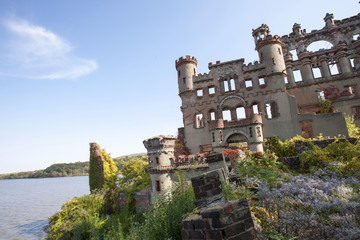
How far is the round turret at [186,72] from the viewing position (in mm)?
24562

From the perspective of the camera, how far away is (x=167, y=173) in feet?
52.2

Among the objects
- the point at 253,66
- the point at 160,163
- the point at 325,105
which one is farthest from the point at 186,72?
the point at 325,105

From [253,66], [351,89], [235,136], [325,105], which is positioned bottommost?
[235,136]

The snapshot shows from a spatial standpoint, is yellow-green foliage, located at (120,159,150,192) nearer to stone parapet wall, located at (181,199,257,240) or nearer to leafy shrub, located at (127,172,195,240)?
leafy shrub, located at (127,172,195,240)

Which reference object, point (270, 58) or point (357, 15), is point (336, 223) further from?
point (357, 15)

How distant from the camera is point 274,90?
21438 millimetres

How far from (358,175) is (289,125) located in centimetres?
1591

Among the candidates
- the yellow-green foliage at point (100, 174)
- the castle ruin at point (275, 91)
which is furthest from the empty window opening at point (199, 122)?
the yellow-green foliage at point (100, 174)

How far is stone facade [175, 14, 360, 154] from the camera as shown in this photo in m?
20.1

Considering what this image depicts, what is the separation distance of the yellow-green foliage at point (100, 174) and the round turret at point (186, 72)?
13.4m

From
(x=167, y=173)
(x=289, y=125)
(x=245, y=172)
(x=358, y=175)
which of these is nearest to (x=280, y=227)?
(x=245, y=172)

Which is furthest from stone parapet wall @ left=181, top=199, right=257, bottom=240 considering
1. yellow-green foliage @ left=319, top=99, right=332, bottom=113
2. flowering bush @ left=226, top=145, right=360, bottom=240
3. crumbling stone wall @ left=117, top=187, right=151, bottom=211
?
yellow-green foliage @ left=319, top=99, right=332, bottom=113

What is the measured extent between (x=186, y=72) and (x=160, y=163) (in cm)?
1362

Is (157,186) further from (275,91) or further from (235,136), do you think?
(275,91)
